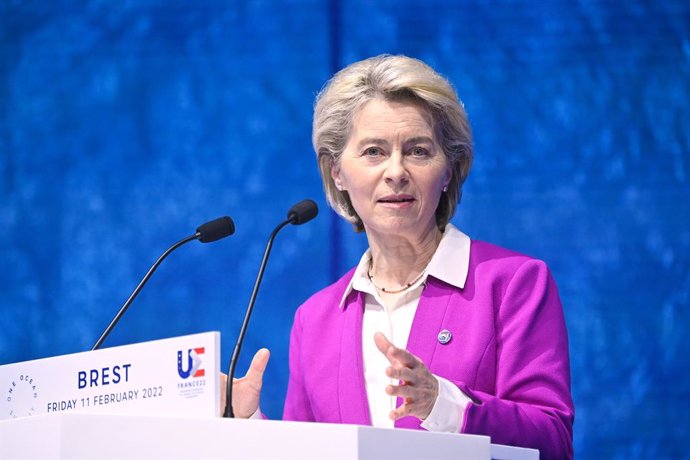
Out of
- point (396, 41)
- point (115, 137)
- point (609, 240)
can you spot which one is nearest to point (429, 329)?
point (609, 240)

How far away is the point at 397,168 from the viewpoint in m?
2.55

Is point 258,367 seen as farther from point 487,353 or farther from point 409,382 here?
point 487,353

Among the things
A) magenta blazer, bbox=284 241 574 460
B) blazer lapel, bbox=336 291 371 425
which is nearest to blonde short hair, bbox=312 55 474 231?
magenta blazer, bbox=284 241 574 460

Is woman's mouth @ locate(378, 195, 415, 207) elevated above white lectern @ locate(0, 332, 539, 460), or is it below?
above

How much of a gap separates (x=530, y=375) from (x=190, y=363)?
0.89 meters

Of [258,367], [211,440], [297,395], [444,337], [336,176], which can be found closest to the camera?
[211,440]

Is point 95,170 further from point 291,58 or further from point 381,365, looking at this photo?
point 381,365

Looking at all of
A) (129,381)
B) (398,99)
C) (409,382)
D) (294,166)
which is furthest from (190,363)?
(294,166)

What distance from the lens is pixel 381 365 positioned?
2527 millimetres

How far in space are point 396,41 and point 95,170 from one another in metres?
1.21

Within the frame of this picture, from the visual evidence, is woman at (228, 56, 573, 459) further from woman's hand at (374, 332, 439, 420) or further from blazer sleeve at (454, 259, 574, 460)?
woman's hand at (374, 332, 439, 420)

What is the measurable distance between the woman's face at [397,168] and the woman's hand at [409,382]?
774 millimetres

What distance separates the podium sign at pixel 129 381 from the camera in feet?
5.46

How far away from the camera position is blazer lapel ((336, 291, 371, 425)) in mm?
2447
